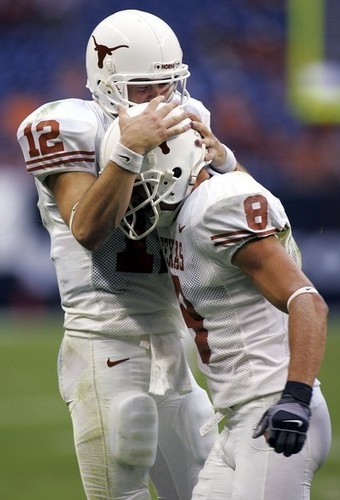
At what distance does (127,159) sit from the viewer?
2523 mm

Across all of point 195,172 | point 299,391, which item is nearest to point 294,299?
point 299,391

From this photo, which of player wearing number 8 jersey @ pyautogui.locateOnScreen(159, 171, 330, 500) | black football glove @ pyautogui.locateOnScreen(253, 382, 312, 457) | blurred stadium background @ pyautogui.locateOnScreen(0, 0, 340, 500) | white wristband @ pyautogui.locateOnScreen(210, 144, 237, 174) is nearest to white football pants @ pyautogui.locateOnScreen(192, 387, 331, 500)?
player wearing number 8 jersey @ pyautogui.locateOnScreen(159, 171, 330, 500)

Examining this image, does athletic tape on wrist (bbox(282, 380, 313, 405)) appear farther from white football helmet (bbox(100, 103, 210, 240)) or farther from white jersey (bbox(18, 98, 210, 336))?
white jersey (bbox(18, 98, 210, 336))

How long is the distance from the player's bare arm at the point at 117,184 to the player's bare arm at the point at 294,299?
1.09 ft

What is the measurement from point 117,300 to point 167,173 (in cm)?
43

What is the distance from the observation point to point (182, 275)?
254 cm

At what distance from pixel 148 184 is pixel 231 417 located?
0.56 m

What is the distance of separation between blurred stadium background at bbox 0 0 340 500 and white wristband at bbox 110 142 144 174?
4.22m

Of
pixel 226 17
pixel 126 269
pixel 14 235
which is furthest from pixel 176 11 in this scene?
pixel 126 269

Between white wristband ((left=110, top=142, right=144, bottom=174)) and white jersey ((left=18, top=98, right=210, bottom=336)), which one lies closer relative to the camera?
white wristband ((left=110, top=142, right=144, bottom=174))

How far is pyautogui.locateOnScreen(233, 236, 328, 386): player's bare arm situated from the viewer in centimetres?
222

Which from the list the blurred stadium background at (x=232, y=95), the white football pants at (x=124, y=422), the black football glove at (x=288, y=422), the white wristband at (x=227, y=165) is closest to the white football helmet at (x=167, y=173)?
the white wristband at (x=227, y=165)

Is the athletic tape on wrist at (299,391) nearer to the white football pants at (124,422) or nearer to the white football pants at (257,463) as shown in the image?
the white football pants at (257,463)

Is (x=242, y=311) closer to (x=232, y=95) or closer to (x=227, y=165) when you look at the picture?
(x=227, y=165)
